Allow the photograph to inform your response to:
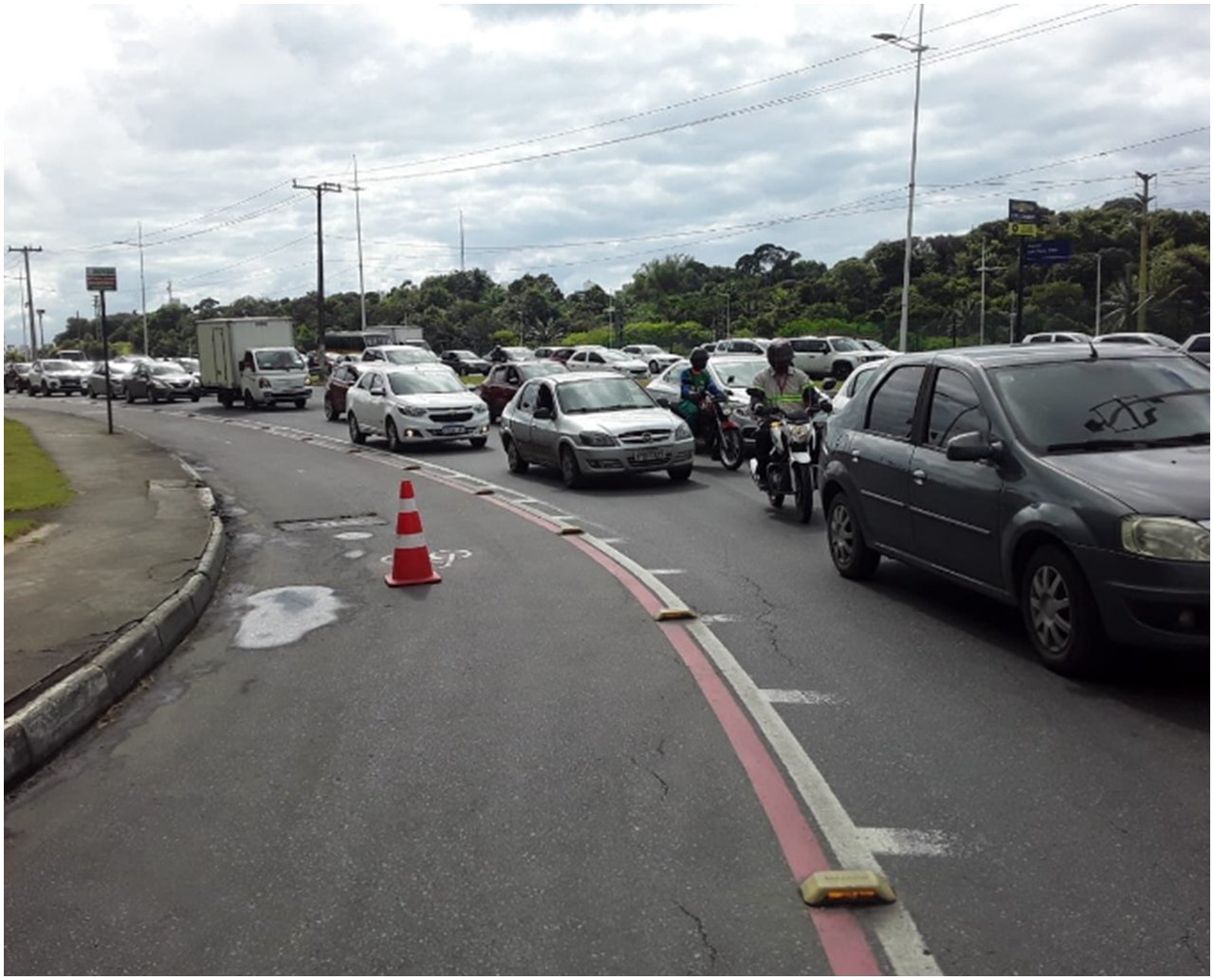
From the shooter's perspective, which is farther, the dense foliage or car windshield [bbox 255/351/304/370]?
the dense foliage

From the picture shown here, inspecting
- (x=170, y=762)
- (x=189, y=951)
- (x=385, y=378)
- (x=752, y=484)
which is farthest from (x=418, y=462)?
(x=189, y=951)

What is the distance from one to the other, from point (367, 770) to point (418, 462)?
15.6 m

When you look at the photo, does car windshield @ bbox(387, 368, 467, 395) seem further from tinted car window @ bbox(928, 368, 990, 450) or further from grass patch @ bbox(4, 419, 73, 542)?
tinted car window @ bbox(928, 368, 990, 450)

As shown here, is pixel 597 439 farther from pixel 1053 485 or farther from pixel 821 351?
pixel 821 351

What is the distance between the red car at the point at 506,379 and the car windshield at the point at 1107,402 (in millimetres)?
21175

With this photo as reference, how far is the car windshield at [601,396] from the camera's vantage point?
16594mm

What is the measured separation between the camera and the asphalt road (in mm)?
3672

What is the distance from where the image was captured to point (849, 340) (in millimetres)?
48938

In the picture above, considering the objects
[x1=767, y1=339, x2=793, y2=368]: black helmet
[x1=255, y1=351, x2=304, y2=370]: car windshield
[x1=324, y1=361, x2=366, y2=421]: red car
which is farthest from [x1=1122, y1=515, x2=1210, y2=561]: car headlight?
[x1=255, y1=351, x2=304, y2=370]: car windshield

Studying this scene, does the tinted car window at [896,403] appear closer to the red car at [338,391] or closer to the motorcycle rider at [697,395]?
the motorcycle rider at [697,395]

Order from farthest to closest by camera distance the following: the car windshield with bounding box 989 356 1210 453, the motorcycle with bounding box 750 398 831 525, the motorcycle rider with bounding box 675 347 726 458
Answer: the motorcycle rider with bounding box 675 347 726 458 → the motorcycle with bounding box 750 398 831 525 → the car windshield with bounding box 989 356 1210 453

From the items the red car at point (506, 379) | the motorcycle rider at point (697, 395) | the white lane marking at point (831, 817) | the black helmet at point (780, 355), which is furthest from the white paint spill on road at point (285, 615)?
the red car at point (506, 379)

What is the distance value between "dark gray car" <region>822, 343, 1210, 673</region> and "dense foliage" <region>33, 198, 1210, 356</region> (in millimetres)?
48003

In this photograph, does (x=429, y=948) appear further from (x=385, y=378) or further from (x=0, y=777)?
(x=385, y=378)
